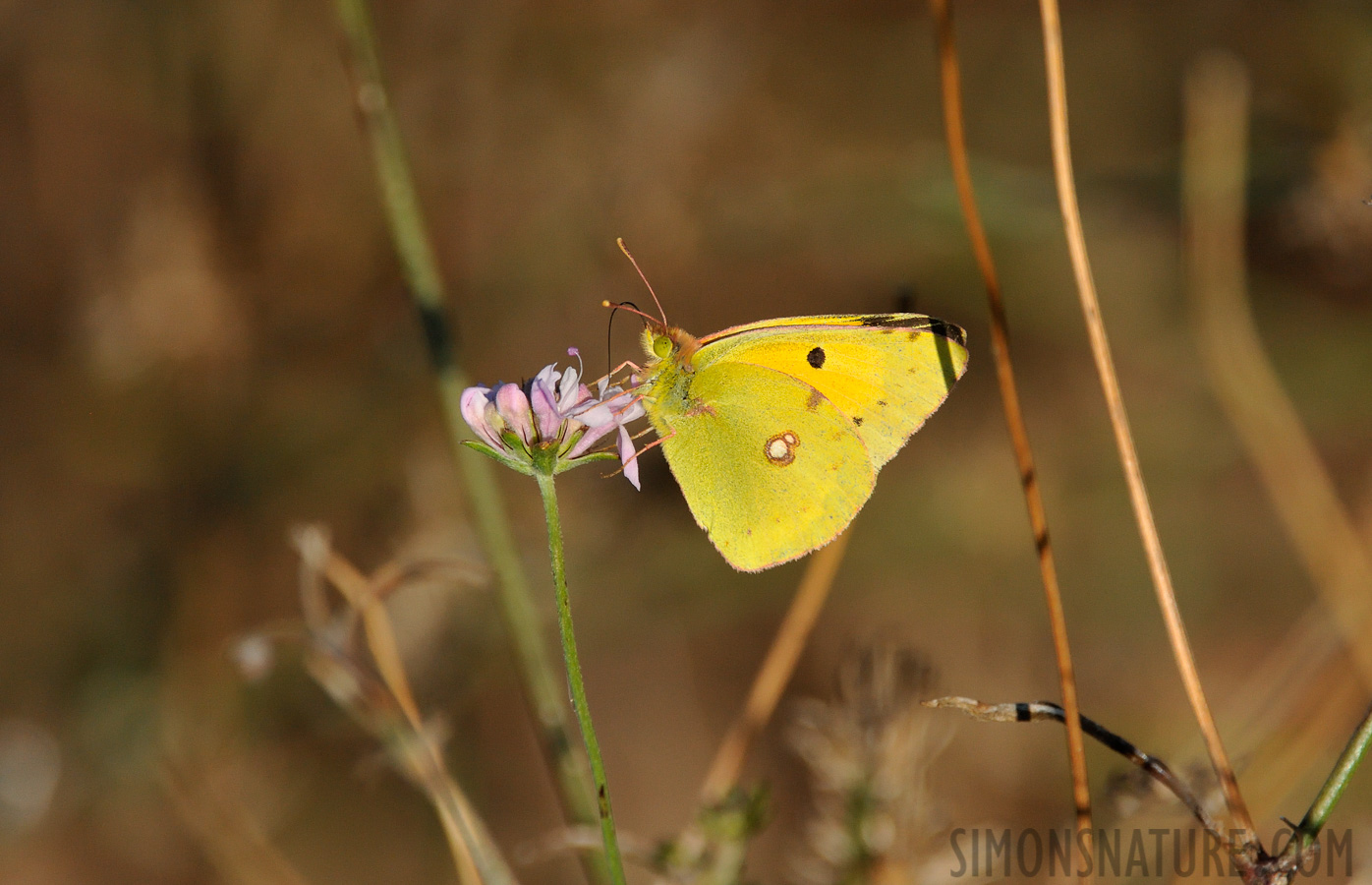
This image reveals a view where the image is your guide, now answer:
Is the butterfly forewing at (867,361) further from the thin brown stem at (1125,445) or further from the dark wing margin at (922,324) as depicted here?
the thin brown stem at (1125,445)

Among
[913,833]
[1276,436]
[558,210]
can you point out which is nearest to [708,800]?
[913,833]

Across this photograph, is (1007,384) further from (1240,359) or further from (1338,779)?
(1240,359)

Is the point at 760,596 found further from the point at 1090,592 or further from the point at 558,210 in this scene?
the point at 558,210

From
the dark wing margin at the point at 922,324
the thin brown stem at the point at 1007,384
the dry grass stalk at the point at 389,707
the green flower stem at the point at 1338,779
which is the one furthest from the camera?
the dark wing margin at the point at 922,324

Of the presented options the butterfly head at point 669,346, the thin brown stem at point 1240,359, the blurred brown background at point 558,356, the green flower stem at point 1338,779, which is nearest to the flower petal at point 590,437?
the butterfly head at point 669,346

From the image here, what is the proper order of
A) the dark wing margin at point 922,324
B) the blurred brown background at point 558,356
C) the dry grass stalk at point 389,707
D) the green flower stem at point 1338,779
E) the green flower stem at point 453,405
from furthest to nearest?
1. the blurred brown background at point 558,356
2. the dark wing margin at point 922,324
3. the green flower stem at point 453,405
4. the dry grass stalk at point 389,707
5. the green flower stem at point 1338,779
